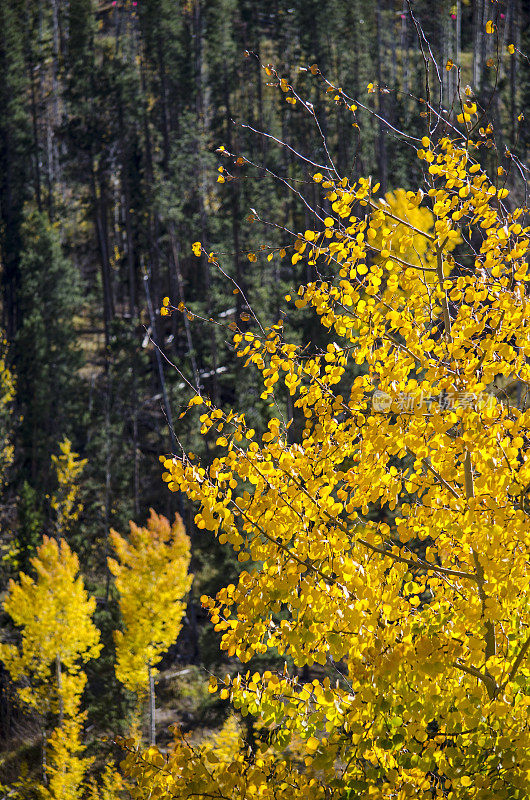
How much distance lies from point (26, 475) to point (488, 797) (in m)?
29.1

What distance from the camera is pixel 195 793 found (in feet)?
11.2

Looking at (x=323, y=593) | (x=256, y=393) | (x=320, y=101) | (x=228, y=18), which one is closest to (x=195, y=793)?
(x=323, y=593)

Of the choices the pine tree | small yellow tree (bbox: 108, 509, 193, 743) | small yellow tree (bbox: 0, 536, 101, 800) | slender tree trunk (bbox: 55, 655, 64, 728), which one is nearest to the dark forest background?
the pine tree

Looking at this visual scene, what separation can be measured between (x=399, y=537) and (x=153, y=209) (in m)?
30.8

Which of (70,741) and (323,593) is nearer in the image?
(323,593)

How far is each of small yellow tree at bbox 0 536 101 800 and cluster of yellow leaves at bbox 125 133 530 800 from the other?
18240 millimetres

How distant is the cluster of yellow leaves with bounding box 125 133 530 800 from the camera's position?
130 inches

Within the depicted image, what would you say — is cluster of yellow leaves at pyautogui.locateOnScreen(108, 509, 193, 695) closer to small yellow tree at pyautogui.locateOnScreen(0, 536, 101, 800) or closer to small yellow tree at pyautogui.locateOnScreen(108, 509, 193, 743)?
small yellow tree at pyautogui.locateOnScreen(108, 509, 193, 743)

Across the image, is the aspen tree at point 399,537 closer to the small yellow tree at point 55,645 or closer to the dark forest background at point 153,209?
the small yellow tree at point 55,645

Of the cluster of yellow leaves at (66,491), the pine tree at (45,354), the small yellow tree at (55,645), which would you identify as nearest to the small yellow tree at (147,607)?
the small yellow tree at (55,645)

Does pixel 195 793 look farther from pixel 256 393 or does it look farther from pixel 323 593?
pixel 256 393

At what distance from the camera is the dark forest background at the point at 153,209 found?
91.1 ft

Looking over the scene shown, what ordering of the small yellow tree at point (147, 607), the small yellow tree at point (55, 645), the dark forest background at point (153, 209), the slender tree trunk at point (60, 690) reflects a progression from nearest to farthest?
the small yellow tree at point (147, 607) < the small yellow tree at point (55, 645) < the slender tree trunk at point (60, 690) < the dark forest background at point (153, 209)

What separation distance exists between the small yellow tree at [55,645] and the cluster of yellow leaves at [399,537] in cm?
1824
